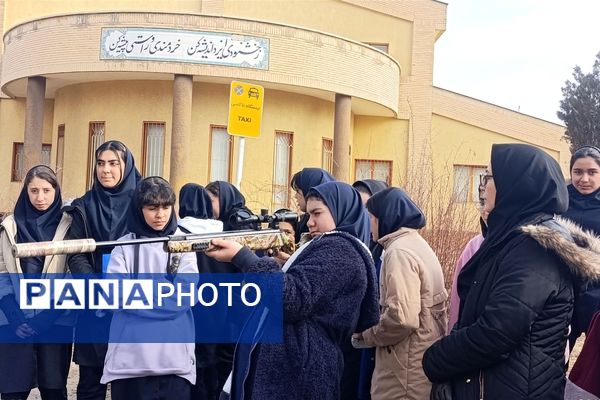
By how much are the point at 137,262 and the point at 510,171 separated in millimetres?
2142

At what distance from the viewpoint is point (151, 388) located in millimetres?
3779

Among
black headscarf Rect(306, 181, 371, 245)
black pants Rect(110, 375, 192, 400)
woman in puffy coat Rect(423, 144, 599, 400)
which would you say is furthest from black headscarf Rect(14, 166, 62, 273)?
woman in puffy coat Rect(423, 144, 599, 400)

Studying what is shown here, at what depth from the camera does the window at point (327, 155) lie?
19.0 metres

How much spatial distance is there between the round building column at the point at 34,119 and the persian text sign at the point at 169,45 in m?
2.38

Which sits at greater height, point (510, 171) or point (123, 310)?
point (510, 171)

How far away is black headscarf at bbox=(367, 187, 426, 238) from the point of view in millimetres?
4059

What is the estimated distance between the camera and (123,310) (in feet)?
12.5

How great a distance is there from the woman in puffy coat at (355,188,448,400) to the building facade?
10098 mm

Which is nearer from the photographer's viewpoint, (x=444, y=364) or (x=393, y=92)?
(x=444, y=364)

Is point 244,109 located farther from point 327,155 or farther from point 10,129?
point 10,129

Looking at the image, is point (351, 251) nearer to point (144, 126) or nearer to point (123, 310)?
point (123, 310)

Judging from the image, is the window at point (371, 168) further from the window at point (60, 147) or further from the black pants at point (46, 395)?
the black pants at point (46, 395)

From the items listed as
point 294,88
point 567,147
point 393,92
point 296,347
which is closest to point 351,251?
point 296,347

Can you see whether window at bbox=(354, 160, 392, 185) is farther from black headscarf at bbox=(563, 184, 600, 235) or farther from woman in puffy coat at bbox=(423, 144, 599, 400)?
woman in puffy coat at bbox=(423, 144, 599, 400)
